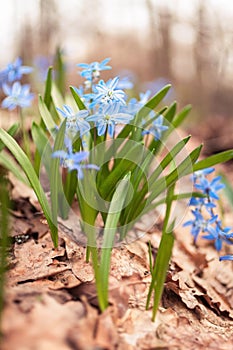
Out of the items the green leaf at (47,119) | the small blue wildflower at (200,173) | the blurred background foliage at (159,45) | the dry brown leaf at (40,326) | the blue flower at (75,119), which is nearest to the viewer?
the dry brown leaf at (40,326)

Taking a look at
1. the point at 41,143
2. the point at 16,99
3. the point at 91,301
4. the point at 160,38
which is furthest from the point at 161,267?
the point at 160,38

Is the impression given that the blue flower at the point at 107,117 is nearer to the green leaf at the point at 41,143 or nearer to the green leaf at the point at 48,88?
the green leaf at the point at 41,143

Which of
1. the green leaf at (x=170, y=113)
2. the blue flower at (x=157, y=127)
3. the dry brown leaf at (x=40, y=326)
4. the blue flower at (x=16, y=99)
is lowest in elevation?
the dry brown leaf at (x=40, y=326)

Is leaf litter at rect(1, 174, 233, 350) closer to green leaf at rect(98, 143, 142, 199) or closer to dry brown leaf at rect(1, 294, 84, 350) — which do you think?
dry brown leaf at rect(1, 294, 84, 350)

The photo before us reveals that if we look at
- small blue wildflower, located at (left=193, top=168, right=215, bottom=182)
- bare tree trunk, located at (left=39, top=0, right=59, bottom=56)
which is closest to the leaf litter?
small blue wildflower, located at (left=193, top=168, right=215, bottom=182)

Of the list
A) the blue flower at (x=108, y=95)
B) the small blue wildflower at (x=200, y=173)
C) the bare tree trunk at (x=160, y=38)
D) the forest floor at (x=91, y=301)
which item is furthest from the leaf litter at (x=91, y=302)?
the bare tree trunk at (x=160, y=38)

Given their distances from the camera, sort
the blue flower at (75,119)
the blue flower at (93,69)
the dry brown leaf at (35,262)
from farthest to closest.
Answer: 1. the blue flower at (93,69)
2. the blue flower at (75,119)
3. the dry brown leaf at (35,262)

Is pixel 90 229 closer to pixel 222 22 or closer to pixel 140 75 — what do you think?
pixel 222 22
